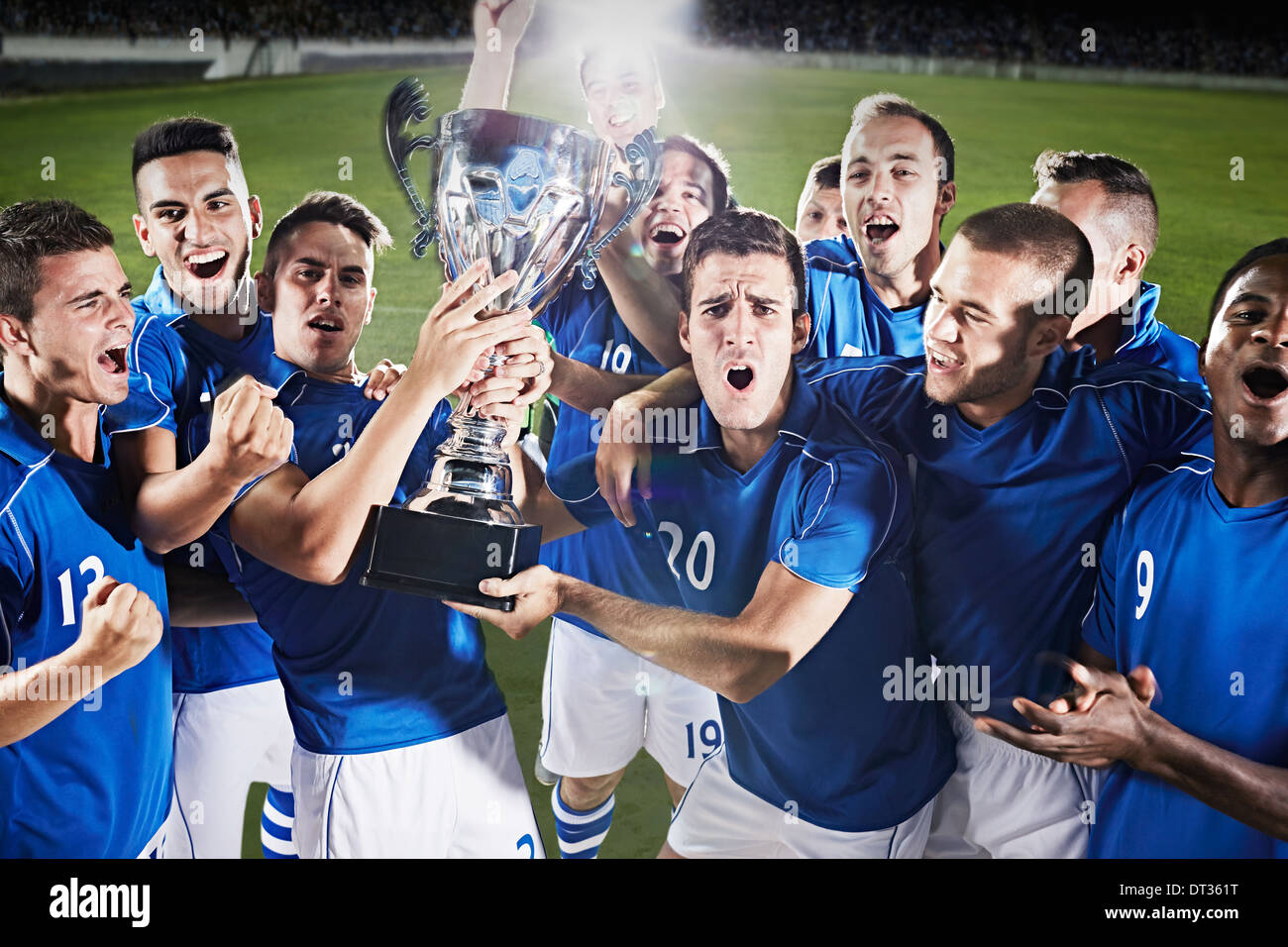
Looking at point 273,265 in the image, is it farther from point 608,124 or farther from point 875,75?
point 875,75

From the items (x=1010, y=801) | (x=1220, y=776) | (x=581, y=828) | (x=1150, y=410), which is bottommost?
(x=581, y=828)

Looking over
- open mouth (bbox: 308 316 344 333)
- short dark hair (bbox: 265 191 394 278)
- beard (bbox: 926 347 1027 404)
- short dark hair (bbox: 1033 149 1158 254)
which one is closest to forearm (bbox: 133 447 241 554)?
open mouth (bbox: 308 316 344 333)

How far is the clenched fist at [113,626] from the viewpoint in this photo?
2.18 metres

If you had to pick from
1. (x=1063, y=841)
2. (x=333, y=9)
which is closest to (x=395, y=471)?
(x=333, y=9)

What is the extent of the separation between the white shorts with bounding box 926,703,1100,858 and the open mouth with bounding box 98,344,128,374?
203 centimetres

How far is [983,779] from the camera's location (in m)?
2.35

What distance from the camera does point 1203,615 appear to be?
2152mm

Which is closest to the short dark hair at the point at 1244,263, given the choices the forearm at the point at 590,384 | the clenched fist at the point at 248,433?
the forearm at the point at 590,384

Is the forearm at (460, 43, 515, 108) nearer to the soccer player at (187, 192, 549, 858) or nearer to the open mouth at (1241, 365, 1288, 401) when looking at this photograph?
the soccer player at (187, 192, 549, 858)

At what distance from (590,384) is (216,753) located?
4.28 ft

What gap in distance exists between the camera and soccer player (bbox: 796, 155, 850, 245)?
7.71 feet

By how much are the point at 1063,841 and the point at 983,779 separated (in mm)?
236

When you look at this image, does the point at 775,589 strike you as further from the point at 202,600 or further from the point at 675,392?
the point at 202,600

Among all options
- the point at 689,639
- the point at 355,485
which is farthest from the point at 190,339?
the point at 689,639
